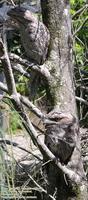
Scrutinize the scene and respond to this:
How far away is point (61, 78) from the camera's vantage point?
95.0 inches

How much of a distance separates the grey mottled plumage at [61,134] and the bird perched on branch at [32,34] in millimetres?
308

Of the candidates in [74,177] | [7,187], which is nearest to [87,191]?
[74,177]

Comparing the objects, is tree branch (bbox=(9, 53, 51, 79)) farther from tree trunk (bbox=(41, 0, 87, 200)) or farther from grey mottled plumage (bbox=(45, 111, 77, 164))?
grey mottled plumage (bbox=(45, 111, 77, 164))

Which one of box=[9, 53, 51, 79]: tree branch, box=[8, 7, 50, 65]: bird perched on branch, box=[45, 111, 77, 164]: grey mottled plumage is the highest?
box=[8, 7, 50, 65]: bird perched on branch

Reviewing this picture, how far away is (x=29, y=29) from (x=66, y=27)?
277 millimetres

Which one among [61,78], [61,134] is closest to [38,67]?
[61,78]

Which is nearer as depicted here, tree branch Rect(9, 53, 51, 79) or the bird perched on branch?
tree branch Rect(9, 53, 51, 79)

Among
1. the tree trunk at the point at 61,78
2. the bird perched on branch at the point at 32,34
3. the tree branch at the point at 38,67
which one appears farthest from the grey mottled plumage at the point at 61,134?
the bird perched on branch at the point at 32,34

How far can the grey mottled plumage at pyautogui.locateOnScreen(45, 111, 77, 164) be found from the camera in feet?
7.44

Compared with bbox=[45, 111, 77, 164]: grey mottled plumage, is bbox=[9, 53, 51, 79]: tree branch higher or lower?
higher

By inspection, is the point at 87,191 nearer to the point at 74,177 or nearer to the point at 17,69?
the point at 74,177

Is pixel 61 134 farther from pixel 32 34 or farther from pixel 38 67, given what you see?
pixel 32 34

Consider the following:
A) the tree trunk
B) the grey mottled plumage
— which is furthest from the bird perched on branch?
the grey mottled plumage

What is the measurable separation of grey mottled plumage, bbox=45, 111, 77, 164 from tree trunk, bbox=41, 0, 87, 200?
0.08 feet
